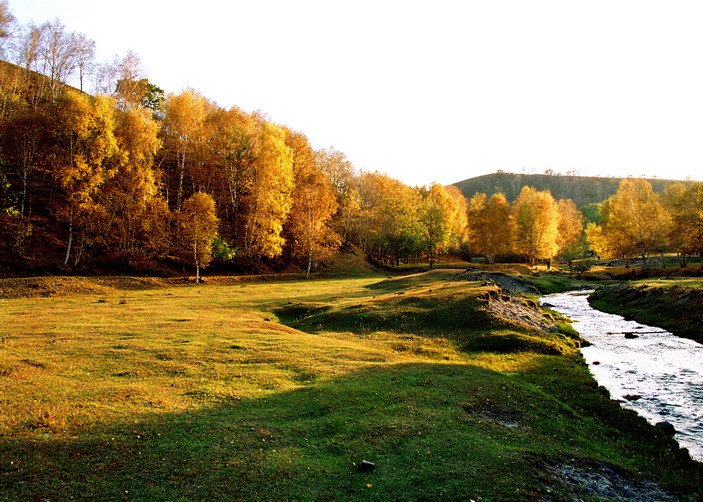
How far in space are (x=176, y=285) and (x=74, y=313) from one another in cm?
2065

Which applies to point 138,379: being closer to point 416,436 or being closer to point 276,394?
point 276,394

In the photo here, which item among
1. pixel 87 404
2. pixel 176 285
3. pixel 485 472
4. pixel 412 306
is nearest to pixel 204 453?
pixel 87 404

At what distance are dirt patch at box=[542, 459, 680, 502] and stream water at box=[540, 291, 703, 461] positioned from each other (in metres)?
3.48

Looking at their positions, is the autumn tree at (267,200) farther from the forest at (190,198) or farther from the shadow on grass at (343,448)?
the shadow on grass at (343,448)

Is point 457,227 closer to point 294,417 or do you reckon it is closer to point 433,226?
point 433,226

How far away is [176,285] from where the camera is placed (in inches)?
1925

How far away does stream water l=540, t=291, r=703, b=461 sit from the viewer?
15.1 metres

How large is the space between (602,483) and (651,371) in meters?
14.8

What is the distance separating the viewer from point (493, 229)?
326ft

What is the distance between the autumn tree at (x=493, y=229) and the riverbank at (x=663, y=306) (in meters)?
51.8

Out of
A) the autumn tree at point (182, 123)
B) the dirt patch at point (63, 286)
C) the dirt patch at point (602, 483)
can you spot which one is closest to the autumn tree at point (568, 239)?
the autumn tree at point (182, 123)

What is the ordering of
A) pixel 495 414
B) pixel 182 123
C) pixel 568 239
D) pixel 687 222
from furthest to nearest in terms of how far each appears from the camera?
pixel 568 239 → pixel 687 222 → pixel 182 123 → pixel 495 414

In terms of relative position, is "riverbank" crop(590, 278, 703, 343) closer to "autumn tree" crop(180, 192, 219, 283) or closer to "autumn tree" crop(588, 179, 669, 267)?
"autumn tree" crop(588, 179, 669, 267)

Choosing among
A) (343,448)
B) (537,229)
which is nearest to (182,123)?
(343,448)
